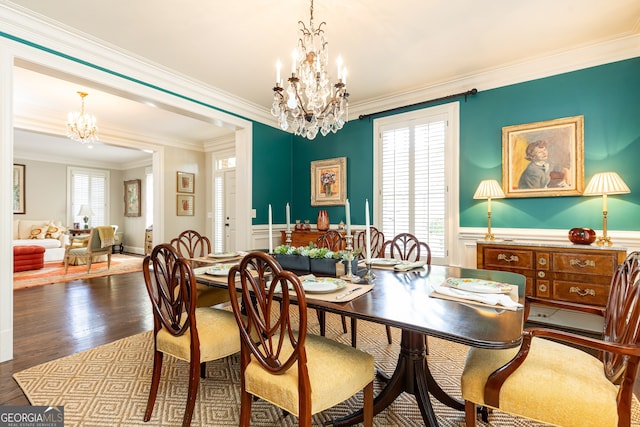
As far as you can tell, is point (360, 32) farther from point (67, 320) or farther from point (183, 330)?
point (67, 320)

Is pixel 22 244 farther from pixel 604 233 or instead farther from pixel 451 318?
pixel 604 233

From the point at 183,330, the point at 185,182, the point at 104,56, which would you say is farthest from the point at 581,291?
the point at 185,182

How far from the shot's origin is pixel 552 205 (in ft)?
10.2

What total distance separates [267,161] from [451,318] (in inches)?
155

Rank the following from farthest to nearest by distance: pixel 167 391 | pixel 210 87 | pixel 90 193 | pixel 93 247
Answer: pixel 90 193
pixel 93 247
pixel 210 87
pixel 167 391

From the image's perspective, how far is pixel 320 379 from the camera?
1.22 meters

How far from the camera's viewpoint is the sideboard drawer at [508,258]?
2854 millimetres

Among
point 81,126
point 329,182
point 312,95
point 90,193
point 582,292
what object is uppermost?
point 81,126

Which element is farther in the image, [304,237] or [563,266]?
[304,237]

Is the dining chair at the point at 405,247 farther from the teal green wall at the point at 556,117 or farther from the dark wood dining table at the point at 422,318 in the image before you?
the teal green wall at the point at 556,117

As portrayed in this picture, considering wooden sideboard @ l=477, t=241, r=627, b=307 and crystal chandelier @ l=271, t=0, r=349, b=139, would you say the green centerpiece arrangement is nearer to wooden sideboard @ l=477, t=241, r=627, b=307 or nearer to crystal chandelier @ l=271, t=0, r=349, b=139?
crystal chandelier @ l=271, t=0, r=349, b=139

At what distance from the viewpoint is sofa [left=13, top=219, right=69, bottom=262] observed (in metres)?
6.88

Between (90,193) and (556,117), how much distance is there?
35.2ft

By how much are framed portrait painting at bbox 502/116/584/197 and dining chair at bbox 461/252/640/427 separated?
2.01 m
